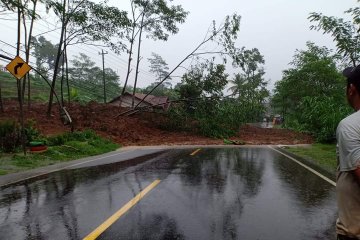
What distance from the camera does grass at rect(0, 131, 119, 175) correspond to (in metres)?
13.0

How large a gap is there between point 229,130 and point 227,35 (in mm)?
7378

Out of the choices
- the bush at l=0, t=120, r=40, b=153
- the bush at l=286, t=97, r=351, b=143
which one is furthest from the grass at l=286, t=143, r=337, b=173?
the bush at l=0, t=120, r=40, b=153

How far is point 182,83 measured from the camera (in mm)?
34031

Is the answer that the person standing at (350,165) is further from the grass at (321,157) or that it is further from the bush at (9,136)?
the bush at (9,136)

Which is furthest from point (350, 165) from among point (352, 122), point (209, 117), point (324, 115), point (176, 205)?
point (209, 117)

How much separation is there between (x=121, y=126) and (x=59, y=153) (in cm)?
1276

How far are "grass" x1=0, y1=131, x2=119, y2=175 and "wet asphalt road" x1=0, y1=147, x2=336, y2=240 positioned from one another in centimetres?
276

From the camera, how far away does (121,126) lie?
94.7 ft

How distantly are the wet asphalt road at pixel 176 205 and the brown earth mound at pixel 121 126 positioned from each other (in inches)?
598

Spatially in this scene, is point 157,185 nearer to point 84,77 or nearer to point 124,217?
point 124,217

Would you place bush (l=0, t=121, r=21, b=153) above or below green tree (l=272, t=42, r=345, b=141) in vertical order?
below

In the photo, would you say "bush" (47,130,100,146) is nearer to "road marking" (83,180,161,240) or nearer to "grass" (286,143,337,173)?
"grass" (286,143,337,173)

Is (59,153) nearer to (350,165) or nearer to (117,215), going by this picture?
(117,215)

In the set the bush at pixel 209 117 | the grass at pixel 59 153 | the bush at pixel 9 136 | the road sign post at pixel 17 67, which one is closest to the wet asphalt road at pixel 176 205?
the grass at pixel 59 153
